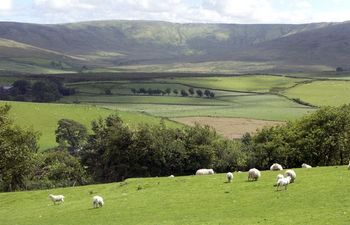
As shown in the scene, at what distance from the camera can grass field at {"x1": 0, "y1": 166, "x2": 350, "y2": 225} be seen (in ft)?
93.7

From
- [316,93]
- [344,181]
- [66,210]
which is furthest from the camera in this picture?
[316,93]

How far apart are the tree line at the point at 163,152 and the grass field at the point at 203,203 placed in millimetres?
14211

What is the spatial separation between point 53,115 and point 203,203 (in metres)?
110

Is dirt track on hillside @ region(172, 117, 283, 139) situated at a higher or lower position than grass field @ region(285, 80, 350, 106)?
lower

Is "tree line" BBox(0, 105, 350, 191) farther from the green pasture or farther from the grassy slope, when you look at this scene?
the green pasture

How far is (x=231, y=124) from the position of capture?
137 metres

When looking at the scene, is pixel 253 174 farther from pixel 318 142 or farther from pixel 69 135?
pixel 69 135

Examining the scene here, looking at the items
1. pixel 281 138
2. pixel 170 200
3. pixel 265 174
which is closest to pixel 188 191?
pixel 170 200

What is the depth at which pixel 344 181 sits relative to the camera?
1373 inches

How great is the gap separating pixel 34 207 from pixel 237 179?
1723 centimetres

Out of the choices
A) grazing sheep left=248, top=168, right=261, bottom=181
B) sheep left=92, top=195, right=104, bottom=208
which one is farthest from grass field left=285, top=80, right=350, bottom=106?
sheep left=92, top=195, right=104, bottom=208

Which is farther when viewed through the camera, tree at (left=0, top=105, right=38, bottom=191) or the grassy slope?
the grassy slope

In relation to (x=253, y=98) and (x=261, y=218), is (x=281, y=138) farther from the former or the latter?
(x=253, y=98)

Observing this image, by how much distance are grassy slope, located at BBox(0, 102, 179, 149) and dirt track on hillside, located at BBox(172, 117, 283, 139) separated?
922 cm
